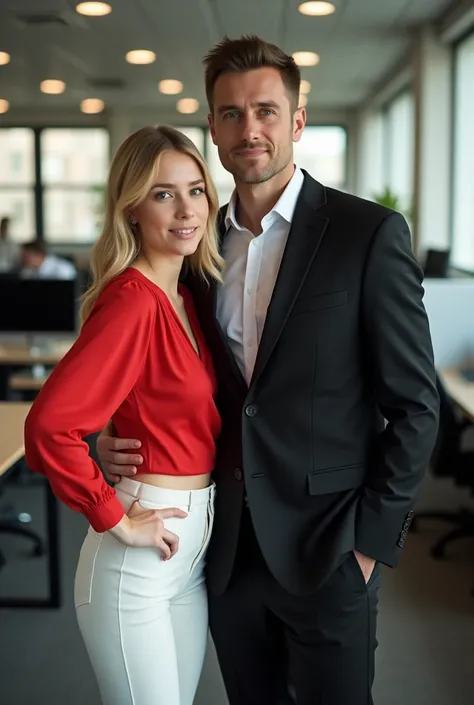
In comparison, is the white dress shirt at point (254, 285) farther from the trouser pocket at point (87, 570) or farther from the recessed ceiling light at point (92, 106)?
the recessed ceiling light at point (92, 106)

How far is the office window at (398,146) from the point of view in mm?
9930

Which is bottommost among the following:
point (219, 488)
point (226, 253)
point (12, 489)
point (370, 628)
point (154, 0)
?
point (12, 489)

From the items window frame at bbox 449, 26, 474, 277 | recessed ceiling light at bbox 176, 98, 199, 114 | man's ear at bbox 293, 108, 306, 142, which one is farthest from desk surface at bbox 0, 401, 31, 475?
recessed ceiling light at bbox 176, 98, 199, 114

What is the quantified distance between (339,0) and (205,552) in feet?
17.3

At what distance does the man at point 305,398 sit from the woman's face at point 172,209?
118mm

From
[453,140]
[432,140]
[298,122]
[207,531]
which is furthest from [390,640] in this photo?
[453,140]

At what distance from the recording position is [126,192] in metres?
1.58

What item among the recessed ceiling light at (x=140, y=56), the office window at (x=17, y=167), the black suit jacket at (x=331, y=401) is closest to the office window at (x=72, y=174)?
the office window at (x=17, y=167)

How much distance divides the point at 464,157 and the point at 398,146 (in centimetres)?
368

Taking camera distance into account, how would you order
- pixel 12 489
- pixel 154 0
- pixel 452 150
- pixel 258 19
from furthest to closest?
pixel 452 150, pixel 258 19, pixel 154 0, pixel 12 489

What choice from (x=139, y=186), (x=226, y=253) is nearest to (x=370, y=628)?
(x=226, y=253)

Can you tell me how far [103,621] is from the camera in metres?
1.57

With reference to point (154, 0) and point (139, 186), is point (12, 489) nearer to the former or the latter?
point (154, 0)

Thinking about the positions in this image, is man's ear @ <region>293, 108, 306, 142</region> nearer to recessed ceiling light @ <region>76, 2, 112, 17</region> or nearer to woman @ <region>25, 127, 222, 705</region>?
woman @ <region>25, 127, 222, 705</region>
